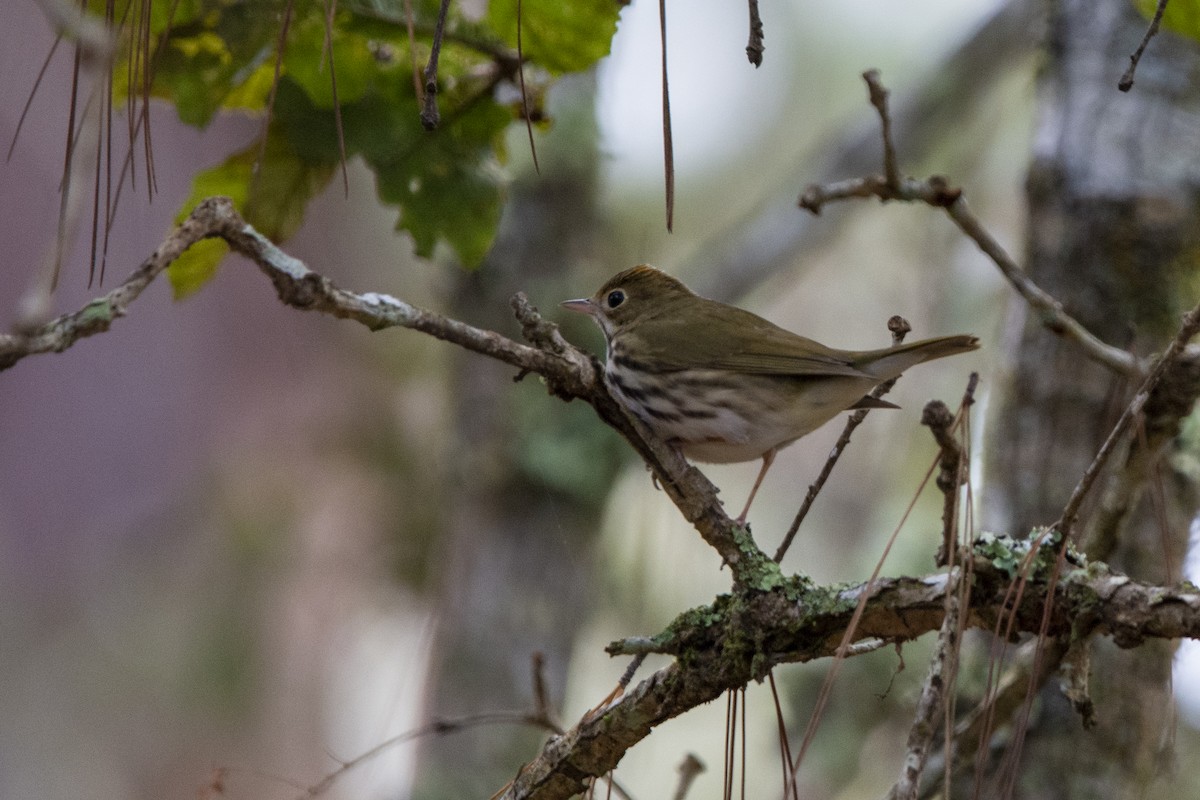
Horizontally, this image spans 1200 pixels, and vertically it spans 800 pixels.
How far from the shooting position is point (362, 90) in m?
2.16

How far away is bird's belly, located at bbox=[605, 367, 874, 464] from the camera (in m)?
2.92

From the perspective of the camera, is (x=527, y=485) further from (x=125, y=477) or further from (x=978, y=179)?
(x=125, y=477)

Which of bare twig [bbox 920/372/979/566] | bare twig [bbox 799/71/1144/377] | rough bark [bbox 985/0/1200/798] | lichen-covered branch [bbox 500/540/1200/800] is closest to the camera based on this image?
lichen-covered branch [bbox 500/540/1200/800]

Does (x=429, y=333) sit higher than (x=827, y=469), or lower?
higher

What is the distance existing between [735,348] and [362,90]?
4.84 feet

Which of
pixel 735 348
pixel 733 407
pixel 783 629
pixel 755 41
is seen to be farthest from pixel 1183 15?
pixel 735 348

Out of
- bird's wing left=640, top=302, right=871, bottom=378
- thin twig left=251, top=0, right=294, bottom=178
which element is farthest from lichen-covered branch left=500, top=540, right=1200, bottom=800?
bird's wing left=640, top=302, right=871, bottom=378

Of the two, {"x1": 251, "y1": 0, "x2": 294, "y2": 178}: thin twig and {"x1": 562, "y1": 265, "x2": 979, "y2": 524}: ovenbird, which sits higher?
{"x1": 562, "y1": 265, "x2": 979, "y2": 524}: ovenbird

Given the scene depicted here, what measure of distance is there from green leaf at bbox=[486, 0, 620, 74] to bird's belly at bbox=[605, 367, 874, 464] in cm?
102

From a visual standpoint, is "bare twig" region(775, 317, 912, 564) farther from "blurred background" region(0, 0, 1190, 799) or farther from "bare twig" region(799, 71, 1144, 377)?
"blurred background" region(0, 0, 1190, 799)

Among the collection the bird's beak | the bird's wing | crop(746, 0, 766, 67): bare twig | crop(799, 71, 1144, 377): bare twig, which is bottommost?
crop(746, 0, 766, 67): bare twig

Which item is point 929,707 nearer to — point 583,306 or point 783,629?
point 783,629

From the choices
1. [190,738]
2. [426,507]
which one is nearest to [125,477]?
[190,738]

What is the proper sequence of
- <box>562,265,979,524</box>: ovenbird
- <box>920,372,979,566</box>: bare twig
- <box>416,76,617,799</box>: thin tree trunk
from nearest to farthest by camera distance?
<box>920,372,979,566</box>: bare twig < <box>562,265,979,524</box>: ovenbird < <box>416,76,617,799</box>: thin tree trunk
